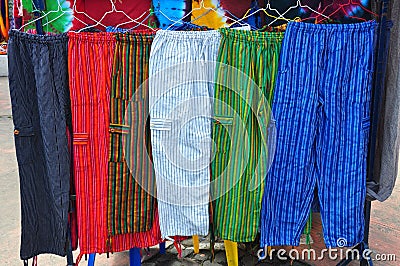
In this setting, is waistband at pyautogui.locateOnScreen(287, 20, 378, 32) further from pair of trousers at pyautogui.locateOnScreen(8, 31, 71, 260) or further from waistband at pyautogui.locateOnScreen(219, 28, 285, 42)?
pair of trousers at pyautogui.locateOnScreen(8, 31, 71, 260)

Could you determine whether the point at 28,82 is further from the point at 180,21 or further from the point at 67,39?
the point at 180,21

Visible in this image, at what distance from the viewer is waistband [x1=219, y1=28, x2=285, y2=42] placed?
5.96 feet

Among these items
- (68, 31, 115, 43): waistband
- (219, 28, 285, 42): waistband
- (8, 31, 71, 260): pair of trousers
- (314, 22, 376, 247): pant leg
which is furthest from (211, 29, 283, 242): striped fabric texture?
(8, 31, 71, 260): pair of trousers

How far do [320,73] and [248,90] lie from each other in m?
0.32

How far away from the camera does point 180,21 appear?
2.14 m

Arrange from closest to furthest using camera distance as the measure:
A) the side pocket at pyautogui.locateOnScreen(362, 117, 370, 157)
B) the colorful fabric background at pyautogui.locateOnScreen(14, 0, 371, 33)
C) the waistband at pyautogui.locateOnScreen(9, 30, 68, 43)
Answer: the waistband at pyautogui.locateOnScreen(9, 30, 68, 43) < the side pocket at pyautogui.locateOnScreen(362, 117, 370, 157) < the colorful fabric background at pyautogui.locateOnScreen(14, 0, 371, 33)

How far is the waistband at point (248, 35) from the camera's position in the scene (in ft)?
5.96

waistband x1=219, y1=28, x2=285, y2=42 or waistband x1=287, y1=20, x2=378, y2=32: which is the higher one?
waistband x1=287, y1=20, x2=378, y2=32

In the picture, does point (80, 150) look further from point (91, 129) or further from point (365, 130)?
Answer: point (365, 130)

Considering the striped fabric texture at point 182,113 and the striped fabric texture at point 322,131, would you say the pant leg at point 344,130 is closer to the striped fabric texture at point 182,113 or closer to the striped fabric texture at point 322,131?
the striped fabric texture at point 322,131

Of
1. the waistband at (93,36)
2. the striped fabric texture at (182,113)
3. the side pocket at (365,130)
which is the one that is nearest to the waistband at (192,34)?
the striped fabric texture at (182,113)

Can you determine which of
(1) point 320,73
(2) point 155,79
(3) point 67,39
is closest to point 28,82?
(3) point 67,39

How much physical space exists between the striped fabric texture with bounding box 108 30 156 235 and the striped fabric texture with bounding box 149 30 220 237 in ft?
0.19

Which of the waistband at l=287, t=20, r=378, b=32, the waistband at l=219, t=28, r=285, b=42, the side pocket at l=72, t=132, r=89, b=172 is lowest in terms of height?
the side pocket at l=72, t=132, r=89, b=172
